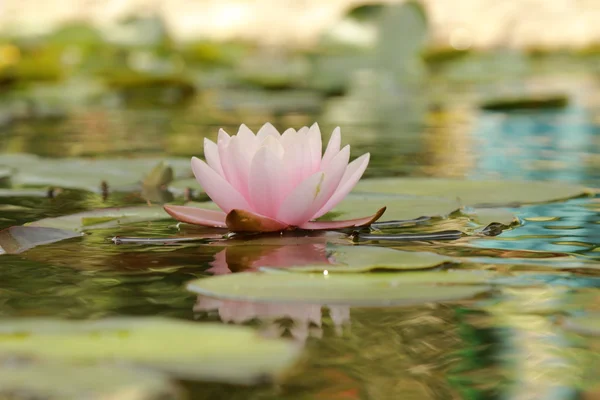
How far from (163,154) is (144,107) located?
2916 mm

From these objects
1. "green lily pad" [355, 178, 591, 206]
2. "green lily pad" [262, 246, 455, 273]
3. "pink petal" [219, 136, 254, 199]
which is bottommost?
"green lily pad" [262, 246, 455, 273]

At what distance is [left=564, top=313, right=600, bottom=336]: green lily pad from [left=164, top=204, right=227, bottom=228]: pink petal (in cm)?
70

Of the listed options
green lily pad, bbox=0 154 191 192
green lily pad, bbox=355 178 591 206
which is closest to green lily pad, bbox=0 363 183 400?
green lily pad, bbox=355 178 591 206

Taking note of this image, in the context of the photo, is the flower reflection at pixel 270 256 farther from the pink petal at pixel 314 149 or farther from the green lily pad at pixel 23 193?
the green lily pad at pixel 23 193

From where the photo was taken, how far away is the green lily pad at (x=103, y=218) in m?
1.61

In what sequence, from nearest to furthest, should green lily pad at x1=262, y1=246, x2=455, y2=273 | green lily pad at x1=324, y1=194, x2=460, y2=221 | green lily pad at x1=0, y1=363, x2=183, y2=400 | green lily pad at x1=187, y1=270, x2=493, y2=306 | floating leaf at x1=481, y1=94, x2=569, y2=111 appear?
green lily pad at x1=0, y1=363, x2=183, y2=400, green lily pad at x1=187, y1=270, x2=493, y2=306, green lily pad at x1=262, y1=246, x2=455, y2=273, green lily pad at x1=324, y1=194, x2=460, y2=221, floating leaf at x1=481, y1=94, x2=569, y2=111

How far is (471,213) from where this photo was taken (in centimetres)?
172

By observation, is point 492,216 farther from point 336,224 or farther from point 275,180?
point 275,180

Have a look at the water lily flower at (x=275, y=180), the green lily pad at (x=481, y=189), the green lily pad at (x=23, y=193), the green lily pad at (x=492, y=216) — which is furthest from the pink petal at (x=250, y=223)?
the green lily pad at (x=23, y=193)

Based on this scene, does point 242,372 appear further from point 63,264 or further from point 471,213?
point 471,213

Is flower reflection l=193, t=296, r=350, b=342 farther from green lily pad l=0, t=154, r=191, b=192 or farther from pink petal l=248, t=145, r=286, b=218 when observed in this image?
green lily pad l=0, t=154, r=191, b=192

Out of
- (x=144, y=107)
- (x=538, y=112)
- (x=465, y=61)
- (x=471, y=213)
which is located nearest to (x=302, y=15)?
(x=465, y=61)

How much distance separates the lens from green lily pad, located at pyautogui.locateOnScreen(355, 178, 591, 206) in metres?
1.87

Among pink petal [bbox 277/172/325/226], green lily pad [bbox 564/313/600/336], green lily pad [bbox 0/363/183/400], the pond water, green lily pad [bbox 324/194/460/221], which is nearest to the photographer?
green lily pad [bbox 0/363/183/400]
